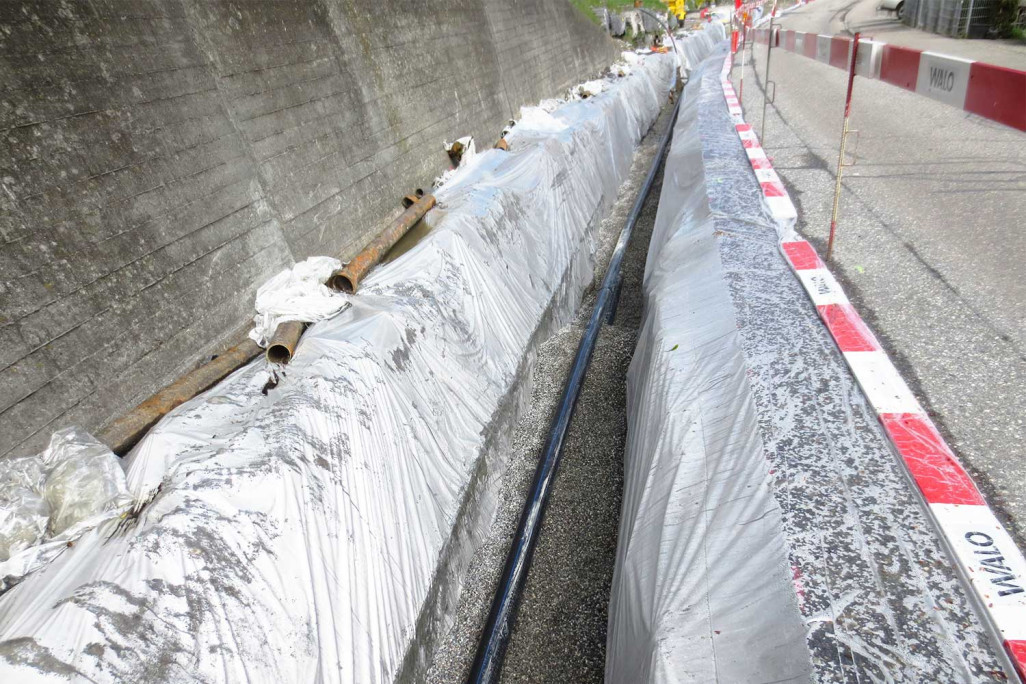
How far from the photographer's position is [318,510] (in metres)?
1.84

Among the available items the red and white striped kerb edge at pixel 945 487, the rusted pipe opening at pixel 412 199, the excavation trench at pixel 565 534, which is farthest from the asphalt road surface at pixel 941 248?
the rusted pipe opening at pixel 412 199

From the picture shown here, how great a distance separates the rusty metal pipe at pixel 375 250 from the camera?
122 inches

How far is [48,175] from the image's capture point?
2150mm

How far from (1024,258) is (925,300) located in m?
0.69

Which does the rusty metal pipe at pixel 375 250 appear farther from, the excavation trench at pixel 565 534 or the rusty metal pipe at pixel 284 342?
the excavation trench at pixel 565 534

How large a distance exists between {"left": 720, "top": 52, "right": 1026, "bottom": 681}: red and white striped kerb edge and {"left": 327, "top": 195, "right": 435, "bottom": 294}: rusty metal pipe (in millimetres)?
2379

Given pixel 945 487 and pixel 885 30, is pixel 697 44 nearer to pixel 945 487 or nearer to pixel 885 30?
pixel 885 30

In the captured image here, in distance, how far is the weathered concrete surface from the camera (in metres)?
2.07

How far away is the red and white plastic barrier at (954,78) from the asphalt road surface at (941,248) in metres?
0.84

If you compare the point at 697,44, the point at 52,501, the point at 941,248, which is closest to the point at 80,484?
the point at 52,501

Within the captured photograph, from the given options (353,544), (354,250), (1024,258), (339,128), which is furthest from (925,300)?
(339,128)

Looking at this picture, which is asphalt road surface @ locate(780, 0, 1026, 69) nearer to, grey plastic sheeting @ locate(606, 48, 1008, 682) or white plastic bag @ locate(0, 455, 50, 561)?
Answer: grey plastic sheeting @ locate(606, 48, 1008, 682)

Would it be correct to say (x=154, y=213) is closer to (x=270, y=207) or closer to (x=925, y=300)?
(x=270, y=207)

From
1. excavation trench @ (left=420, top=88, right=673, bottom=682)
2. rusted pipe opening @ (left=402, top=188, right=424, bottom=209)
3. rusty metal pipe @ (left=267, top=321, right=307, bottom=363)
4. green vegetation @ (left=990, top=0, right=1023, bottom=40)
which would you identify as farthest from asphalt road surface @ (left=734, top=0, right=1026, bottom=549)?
green vegetation @ (left=990, top=0, right=1023, bottom=40)
